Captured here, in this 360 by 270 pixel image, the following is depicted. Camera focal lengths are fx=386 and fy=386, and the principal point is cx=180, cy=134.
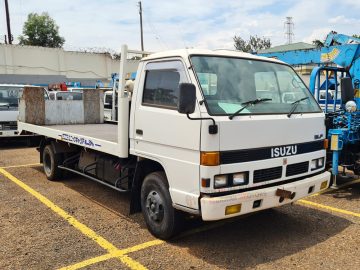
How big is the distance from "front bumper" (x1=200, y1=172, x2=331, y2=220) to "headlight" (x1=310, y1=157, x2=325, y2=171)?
0.15m

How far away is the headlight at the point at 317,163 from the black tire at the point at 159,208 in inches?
67.3

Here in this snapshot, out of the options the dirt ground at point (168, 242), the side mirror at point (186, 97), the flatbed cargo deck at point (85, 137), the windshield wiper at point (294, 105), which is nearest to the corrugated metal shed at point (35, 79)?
the flatbed cargo deck at point (85, 137)

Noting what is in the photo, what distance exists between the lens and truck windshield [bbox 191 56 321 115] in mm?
4109

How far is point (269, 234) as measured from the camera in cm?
479

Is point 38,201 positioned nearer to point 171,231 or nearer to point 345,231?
point 171,231

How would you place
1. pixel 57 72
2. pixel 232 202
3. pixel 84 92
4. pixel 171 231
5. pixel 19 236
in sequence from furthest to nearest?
pixel 57 72, pixel 84 92, pixel 19 236, pixel 171 231, pixel 232 202

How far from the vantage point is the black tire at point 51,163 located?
24.4ft

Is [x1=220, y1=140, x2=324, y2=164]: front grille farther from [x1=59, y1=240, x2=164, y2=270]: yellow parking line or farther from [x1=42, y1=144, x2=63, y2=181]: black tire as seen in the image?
[x1=42, y1=144, x2=63, y2=181]: black tire

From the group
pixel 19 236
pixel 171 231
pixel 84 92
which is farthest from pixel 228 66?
pixel 84 92

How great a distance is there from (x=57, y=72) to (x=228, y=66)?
1195 inches

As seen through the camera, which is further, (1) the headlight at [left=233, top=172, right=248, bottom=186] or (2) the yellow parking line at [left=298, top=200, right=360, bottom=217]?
(2) the yellow parking line at [left=298, top=200, right=360, bottom=217]

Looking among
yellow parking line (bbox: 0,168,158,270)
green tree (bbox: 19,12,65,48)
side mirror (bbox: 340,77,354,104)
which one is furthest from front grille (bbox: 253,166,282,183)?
green tree (bbox: 19,12,65,48)

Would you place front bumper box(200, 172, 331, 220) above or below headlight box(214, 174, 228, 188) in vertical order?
below

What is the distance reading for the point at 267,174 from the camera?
13.7 ft
